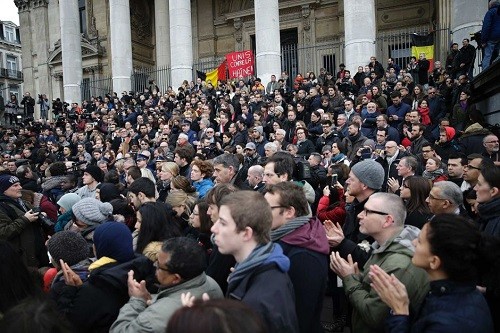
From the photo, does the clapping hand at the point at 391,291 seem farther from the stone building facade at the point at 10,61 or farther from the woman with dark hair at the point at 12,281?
the stone building facade at the point at 10,61

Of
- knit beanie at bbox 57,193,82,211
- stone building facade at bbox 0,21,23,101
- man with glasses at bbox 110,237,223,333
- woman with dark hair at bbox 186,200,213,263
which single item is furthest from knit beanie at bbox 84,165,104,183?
stone building facade at bbox 0,21,23,101

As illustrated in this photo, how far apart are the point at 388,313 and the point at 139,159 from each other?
6925 mm

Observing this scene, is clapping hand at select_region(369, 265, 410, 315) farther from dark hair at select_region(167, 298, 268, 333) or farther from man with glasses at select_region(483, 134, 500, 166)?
man with glasses at select_region(483, 134, 500, 166)

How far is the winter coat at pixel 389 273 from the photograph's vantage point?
2.47m

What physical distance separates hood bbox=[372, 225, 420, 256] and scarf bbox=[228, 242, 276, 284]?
2.66ft

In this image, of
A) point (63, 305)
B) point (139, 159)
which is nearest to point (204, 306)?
point (63, 305)

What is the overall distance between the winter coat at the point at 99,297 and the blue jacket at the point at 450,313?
153 centimetres

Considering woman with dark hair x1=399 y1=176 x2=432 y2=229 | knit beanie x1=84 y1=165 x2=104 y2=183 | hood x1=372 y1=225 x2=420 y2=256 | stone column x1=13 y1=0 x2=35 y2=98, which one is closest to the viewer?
hood x1=372 y1=225 x2=420 y2=256

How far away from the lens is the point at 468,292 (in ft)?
6.89

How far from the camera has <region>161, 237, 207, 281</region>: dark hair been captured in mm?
2412

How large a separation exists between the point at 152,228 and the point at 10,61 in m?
59.2

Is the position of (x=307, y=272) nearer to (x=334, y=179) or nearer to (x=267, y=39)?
(x=334, y=179)

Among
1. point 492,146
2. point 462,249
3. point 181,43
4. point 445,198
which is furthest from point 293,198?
point 181,43

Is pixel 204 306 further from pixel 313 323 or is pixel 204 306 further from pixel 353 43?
pixel 353 43
